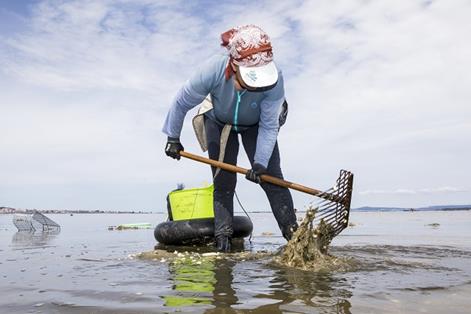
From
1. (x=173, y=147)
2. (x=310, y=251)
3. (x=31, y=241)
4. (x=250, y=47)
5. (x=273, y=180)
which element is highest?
(x=250, y=47)

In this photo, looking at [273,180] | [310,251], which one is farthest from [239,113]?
[310,251]

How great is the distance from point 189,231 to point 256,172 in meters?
1.63

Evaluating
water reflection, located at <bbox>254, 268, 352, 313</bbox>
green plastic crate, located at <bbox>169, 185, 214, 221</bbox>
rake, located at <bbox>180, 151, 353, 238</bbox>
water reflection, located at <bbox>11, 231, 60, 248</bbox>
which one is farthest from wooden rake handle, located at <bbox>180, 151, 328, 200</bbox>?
water reflection, located at <bbox>11, 231, 60, 248</bbox>

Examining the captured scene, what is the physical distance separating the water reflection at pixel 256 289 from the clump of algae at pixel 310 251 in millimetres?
190

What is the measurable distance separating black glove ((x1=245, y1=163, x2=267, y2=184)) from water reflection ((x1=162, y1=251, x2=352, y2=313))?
1.24 metres

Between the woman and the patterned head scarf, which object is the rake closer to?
the woman

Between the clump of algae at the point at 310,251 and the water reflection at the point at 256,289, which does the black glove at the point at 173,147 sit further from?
the clump of algae at the point at 310,251

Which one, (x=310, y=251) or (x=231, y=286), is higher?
(x=310, y=251)

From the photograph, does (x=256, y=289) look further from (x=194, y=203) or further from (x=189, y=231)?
(x=194, y=203)

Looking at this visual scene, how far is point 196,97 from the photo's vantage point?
4.86 meters

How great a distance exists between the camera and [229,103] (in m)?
4.97

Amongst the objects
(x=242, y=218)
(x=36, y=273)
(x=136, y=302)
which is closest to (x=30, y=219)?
(x=242, y=218)

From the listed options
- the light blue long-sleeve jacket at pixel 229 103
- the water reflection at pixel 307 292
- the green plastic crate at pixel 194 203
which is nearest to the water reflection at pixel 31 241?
the green plastic crate at pixel 194 203

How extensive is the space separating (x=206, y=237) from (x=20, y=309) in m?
3.76
